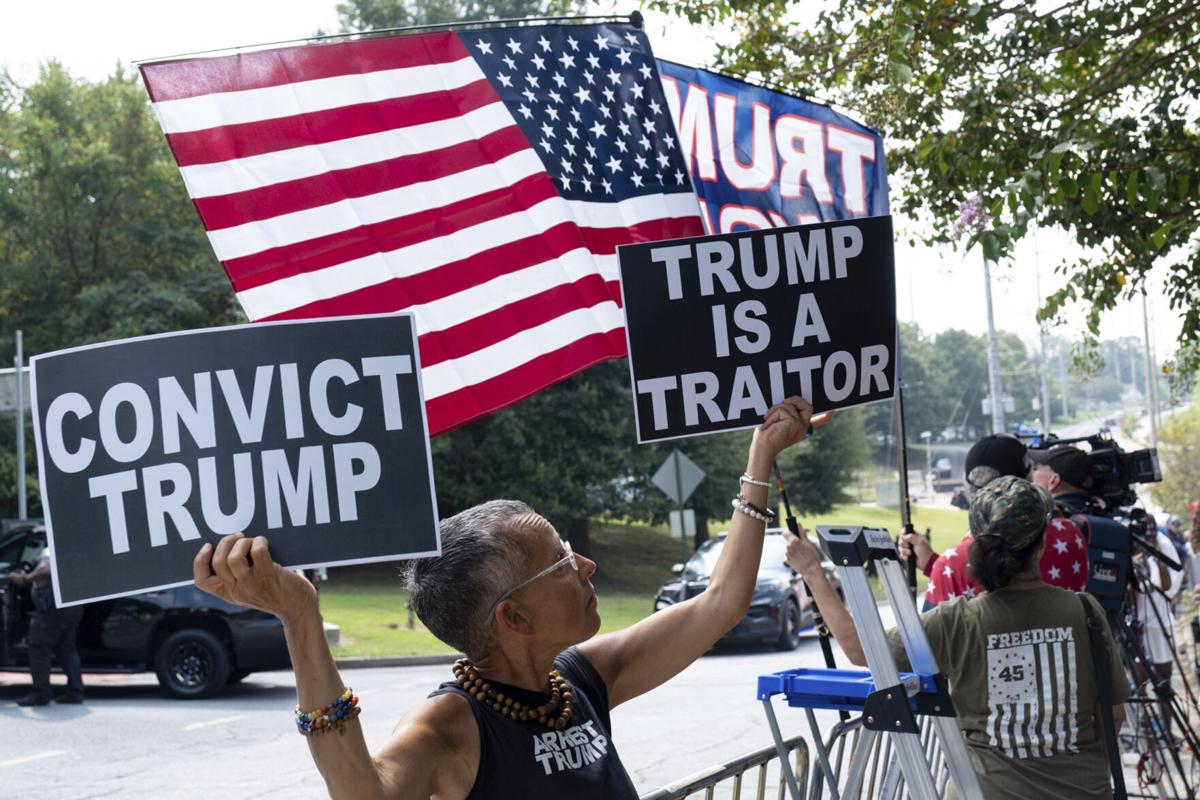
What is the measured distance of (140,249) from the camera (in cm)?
3791

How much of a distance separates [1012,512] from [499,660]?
1.97 m

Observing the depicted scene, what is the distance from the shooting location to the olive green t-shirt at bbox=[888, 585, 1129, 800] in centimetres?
387

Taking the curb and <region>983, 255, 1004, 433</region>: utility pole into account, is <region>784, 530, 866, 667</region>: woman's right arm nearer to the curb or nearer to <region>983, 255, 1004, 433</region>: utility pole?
the curb

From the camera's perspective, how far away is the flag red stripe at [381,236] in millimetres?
4207

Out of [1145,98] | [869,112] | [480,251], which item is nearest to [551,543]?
[480,251]

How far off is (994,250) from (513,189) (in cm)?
200

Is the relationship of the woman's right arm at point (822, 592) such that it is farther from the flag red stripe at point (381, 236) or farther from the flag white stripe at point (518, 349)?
the flag red stripe at point (381, 236)

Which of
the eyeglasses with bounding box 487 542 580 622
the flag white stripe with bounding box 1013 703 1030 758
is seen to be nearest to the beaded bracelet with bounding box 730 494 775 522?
the eyeglasses with bounding box 487 542 580 622

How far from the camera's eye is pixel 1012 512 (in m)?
4.02

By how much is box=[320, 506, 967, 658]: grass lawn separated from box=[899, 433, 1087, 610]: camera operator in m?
3.71

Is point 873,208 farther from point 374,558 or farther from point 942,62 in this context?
point 374,558

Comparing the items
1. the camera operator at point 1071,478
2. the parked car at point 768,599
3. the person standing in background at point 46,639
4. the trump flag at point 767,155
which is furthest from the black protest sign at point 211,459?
the parked car at point 768,599

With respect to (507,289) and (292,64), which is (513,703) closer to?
(507,289)

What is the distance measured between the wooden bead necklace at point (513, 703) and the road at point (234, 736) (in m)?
6.71
